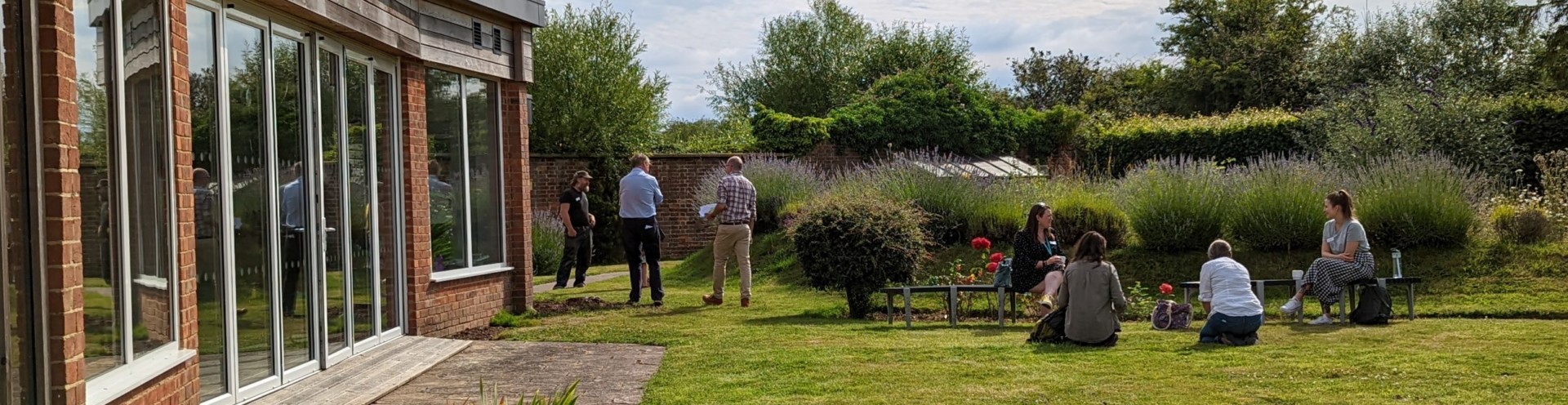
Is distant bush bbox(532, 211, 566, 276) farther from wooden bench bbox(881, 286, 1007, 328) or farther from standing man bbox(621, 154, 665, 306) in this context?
wooden bench bbox(881, 286, 1007, 328)

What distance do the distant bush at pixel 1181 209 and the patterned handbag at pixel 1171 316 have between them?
12.1ft

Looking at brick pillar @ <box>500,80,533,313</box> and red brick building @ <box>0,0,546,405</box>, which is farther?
brick pillar @ <box>500,80,533,313</box>

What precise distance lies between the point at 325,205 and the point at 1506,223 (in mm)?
10890

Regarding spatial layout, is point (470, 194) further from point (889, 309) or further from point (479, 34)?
point (889, 309)

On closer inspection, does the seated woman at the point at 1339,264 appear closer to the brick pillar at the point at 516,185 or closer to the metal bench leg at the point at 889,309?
the metal bench leg at the point at 889,309

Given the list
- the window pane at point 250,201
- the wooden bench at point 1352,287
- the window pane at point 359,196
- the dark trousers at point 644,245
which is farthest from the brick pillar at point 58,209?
the dark trousers at point 644,245

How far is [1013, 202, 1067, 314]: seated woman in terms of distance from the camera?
1065 centimetres

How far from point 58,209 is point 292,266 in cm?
325

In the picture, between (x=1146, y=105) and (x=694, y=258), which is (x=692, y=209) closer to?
(x=694, y=258)

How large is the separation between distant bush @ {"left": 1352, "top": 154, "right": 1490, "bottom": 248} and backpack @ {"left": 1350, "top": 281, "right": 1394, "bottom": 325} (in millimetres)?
2982

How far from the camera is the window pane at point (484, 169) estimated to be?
10570 mm

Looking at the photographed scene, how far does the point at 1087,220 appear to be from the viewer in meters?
14.4

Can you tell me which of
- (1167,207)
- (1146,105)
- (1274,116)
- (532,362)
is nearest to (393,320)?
(532,362)

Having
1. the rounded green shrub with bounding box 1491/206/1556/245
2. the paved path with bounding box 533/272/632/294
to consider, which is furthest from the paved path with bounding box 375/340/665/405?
the rounded green shrub with bounding box 1491/206/1556/245
